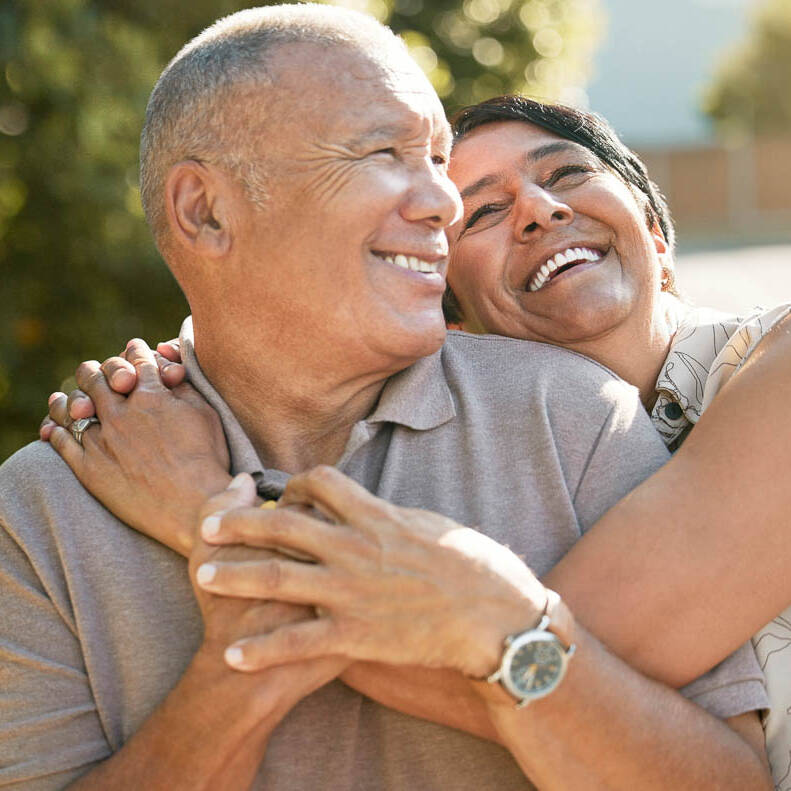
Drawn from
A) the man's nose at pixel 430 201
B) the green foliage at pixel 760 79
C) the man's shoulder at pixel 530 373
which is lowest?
the green foliage at pixel 760 79

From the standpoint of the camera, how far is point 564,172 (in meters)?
3.17

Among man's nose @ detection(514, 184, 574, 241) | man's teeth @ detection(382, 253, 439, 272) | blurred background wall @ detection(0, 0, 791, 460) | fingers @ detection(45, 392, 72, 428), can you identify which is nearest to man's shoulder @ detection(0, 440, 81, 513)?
fingers @ detection(45, 392, 72, 428)

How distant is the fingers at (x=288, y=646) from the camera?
1.98 meters

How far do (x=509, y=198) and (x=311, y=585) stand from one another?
1.61 metres

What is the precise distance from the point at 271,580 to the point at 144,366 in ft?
2.91

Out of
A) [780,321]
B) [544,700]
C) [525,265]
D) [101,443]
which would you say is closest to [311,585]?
[544,700]

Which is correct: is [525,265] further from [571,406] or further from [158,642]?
[158,642]

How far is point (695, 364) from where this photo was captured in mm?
2838

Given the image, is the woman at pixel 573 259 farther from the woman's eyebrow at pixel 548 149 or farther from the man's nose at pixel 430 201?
the man's nose at pixel 430 201

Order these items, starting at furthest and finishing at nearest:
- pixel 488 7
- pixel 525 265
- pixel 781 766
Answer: pixel 488 7
pixel 525 265
pixel 781 766

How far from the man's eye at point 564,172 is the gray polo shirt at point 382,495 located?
0.78 meters

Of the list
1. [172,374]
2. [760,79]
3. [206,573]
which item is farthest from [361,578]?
[760,79]

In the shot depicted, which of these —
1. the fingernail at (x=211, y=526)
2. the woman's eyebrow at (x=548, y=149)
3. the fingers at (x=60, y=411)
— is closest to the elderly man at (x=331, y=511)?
the fingernail at (x=211, y=526)

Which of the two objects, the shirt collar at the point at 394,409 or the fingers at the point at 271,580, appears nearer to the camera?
the fingers at the point at 271,580
